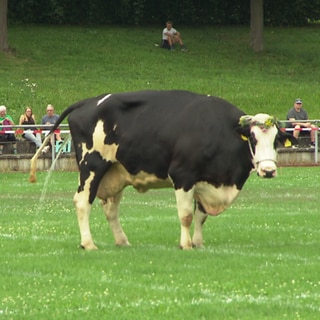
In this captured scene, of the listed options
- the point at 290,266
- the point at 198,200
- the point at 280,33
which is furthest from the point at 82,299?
the point at 280,33

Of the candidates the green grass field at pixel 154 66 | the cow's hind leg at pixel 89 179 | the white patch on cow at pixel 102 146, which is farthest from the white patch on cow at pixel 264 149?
the green grass field at pixel 154 66

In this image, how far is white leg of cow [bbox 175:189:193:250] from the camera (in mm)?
17266

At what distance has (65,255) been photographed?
1664 cm

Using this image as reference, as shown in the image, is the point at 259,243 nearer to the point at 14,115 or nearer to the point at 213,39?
the point at 14,115

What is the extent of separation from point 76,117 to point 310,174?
51.5 feet

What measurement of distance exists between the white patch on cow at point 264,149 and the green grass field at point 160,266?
1.06 meters

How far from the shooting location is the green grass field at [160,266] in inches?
493

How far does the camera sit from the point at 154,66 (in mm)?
54406

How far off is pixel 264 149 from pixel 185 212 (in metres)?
1.31

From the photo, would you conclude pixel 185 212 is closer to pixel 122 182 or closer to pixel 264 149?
pixel 122 182

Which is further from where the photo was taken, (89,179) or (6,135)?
(6,135)

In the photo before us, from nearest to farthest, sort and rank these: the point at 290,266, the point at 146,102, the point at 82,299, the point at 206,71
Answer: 1. the point at 82,299
2. the point at 290,266
3. the point at 146,102
4. the point at 206,71

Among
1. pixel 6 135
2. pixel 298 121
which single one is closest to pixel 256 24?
pixel 298 121

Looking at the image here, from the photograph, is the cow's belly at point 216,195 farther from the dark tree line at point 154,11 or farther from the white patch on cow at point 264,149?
the dark tree line at point 154,11
